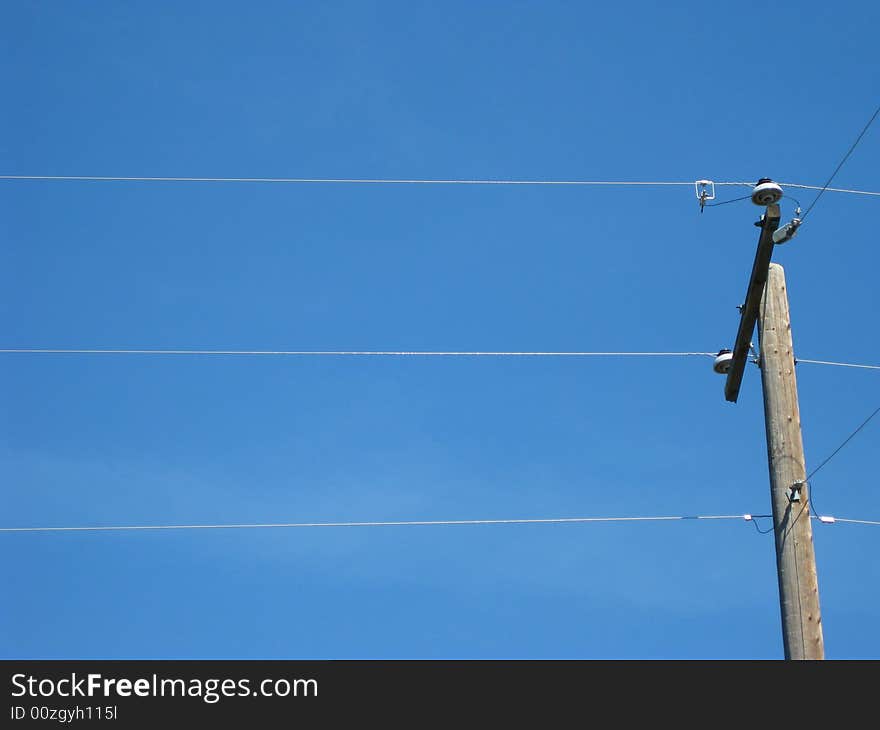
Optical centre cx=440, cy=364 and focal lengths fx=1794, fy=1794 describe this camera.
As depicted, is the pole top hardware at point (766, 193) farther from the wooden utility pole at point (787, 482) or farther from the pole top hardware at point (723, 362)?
the pole top hardware at point (723, 362)

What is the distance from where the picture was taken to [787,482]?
44.7 ft

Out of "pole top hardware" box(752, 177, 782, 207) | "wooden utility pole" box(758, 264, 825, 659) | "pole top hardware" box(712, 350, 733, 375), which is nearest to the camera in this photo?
"wooden utility pole" box(758, 264, 825, 659)

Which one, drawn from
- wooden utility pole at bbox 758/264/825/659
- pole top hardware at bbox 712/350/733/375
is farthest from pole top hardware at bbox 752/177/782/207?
pole top hardware at bbox 712/350/733/375

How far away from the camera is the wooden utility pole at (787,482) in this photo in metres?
13.1

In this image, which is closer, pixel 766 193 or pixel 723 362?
pixel 766 193

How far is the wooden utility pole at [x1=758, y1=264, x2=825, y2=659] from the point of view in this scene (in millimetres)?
13141

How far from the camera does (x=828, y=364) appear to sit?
601 inches

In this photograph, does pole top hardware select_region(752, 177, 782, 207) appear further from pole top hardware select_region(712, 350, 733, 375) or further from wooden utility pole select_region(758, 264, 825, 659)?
pole top hardware select_region(712, 350, 733, 375)

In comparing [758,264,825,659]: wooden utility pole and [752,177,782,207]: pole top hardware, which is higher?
[752,177,782,207]: pole top hardware

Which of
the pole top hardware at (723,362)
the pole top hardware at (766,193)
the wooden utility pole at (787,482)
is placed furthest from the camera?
the pole top hardware at (723,362)

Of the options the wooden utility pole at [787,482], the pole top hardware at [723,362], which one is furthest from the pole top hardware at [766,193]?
the pole top hardware at [723,362]
